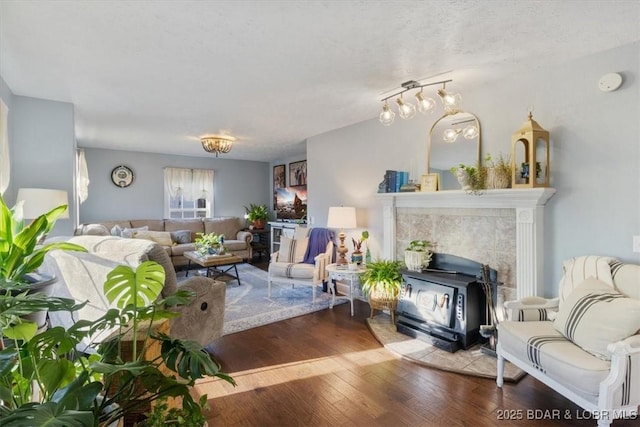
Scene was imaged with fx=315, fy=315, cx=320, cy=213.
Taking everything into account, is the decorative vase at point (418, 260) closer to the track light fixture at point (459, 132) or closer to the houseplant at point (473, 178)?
the houseplant at point (473, 178)

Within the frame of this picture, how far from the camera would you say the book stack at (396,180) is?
139 inches

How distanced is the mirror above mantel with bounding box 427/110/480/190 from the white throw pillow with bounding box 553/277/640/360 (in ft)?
4.46

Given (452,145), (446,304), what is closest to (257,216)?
(452,145)

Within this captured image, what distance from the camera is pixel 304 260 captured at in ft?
14.7

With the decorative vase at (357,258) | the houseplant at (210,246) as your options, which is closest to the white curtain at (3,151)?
the houseplant at (210,246)

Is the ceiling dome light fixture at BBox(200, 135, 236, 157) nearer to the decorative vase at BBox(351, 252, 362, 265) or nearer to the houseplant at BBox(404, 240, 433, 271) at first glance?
the decorative vase at BBox(351, 252, 362, 265)

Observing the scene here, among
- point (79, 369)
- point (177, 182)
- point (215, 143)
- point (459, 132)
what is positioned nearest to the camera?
point (79, 369)

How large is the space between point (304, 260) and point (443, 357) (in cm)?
232

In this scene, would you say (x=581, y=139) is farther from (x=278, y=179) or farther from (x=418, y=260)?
(x=278, y=179)

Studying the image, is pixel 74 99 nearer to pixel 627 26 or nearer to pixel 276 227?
pixel 276 227

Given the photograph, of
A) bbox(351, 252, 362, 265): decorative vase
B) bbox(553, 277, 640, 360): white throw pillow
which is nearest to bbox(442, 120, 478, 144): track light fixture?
bbox(553, 277, 640, 360): white throw pillow

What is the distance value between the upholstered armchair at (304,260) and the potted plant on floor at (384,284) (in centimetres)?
79

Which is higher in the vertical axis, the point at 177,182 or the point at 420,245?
the point at 177,182

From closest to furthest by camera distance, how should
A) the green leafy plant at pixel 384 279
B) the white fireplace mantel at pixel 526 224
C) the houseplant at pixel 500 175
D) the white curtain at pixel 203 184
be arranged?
the white fireplace mantel at pixel 526 224 → the houseplant at pixel 500 175 → the green leafy plant at pixel 384 279 → the white curtain at pixel 203 184
